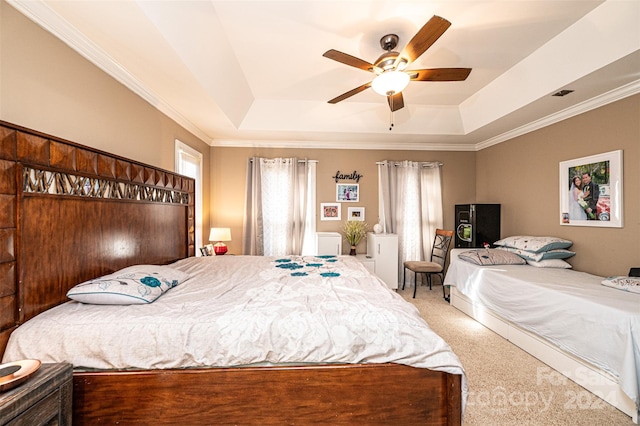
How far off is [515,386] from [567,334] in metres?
0.61

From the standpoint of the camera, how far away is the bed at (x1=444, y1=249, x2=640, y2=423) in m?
1.74

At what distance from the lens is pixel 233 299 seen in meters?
1.69

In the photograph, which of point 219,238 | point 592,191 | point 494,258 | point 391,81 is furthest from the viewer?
point 219,238

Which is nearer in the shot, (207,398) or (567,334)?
(207,398)

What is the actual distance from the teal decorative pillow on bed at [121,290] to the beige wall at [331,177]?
2.76m

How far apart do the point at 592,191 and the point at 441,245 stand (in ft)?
6.42

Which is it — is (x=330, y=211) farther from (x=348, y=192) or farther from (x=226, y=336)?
(x=226, y=336)

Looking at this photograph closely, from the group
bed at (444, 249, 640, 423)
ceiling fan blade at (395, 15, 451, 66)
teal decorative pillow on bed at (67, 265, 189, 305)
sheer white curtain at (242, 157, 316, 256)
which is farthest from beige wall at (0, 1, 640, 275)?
ceiling fan blade at (395, 15, 451, 66)

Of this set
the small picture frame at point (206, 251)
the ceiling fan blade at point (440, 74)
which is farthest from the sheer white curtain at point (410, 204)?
the small picture frame at point (206, 251)

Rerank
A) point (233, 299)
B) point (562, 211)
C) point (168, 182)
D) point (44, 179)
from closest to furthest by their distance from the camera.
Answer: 1. point (44, 179)
2. point (233, 299)
3. point (168, 182)
4. point (562, 211)

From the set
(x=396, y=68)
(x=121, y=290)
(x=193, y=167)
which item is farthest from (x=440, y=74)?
(x=193, y=167)

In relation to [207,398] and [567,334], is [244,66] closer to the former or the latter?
[207,398]

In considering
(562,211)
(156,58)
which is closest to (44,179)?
(156,58)

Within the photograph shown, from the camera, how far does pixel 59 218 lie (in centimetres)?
154
